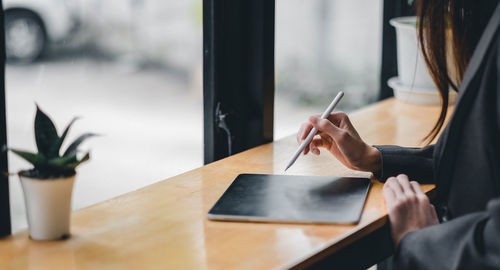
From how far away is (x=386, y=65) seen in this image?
2.88 metres

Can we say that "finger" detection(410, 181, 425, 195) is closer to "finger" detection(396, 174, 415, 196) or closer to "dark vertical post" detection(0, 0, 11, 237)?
"finger" detection(396, 174, 415, 196)

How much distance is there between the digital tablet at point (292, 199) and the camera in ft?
4.17

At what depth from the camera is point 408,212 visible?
4.42 ft

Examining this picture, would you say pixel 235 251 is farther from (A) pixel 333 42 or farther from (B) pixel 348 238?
(A) pixel 333 42

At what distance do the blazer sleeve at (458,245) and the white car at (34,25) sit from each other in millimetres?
859

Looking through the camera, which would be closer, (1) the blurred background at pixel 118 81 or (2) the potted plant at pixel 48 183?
(2) the potted plant at pixel 48 183

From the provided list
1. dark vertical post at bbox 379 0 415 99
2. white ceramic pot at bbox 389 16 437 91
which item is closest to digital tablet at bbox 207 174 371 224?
white ceramic pot at bbox 389 16 437 91

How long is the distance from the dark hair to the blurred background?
633 millimetres

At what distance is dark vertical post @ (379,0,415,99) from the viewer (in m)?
2.84

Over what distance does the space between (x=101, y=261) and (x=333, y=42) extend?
1680 millimetres

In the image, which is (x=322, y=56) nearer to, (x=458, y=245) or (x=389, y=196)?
(x=389, y=196)

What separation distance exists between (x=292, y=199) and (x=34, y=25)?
65 cm

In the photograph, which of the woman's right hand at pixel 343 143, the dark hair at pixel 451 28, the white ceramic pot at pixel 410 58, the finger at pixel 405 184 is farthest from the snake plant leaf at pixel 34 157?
the white ceramic pot at pixel 410 58

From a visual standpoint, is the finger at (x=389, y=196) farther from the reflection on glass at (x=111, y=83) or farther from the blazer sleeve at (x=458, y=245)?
the reflection on glass at (x=111, y=83)
